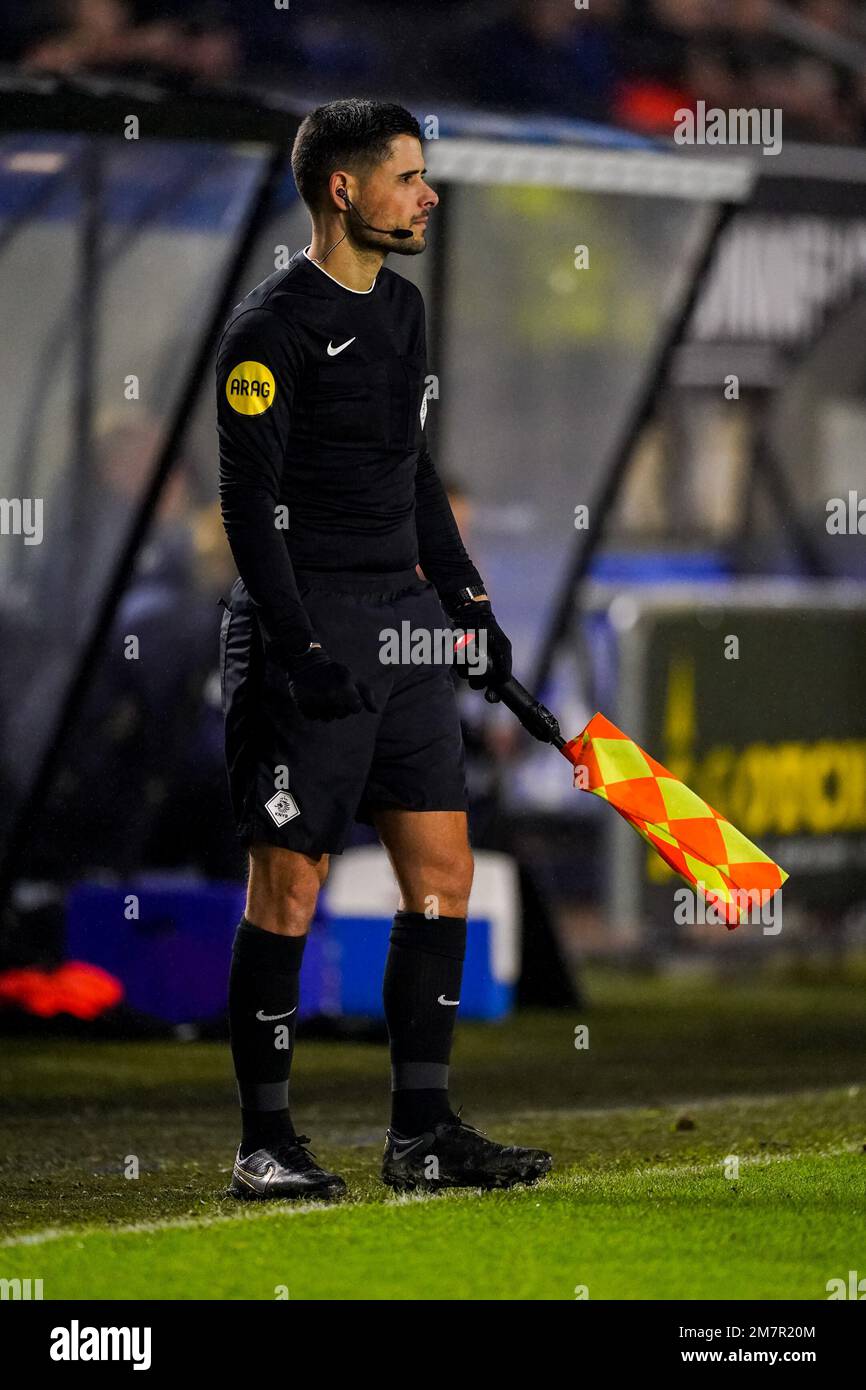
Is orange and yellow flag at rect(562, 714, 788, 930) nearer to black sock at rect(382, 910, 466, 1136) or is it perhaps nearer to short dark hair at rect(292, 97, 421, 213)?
black sock at rect(382, 910, 466, 1136)

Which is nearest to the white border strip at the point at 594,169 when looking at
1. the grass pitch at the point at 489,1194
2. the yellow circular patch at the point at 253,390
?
the grass pitch at the point at 489,1194

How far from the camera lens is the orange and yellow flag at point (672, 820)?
5.40 metres

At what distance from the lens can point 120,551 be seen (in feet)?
30.4

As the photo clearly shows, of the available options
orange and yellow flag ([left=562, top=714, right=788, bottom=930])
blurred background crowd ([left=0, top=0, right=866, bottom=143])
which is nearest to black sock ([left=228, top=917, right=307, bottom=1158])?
orange and yellow flag ([left=562, top=714, right=788, bottom=930])

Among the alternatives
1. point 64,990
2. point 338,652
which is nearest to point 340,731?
point 338,652

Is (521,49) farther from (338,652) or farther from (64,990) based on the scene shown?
(338,652)

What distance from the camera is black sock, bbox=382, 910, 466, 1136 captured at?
17.2 feet

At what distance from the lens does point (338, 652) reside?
16.8 ft

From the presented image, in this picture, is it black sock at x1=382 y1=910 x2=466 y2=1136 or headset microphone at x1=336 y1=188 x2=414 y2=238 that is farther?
black sock at x1=382 y1=910 x2=466 y2=1136

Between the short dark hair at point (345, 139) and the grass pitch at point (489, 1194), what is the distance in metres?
2.00

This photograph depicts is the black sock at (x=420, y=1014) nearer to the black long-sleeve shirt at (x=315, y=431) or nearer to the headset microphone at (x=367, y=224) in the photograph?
the black long-sleeve shirt at (x=315, y=431)

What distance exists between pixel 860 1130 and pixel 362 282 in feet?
8.12

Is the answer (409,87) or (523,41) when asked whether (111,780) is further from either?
(523,41)

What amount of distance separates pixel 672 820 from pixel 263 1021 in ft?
3.18
